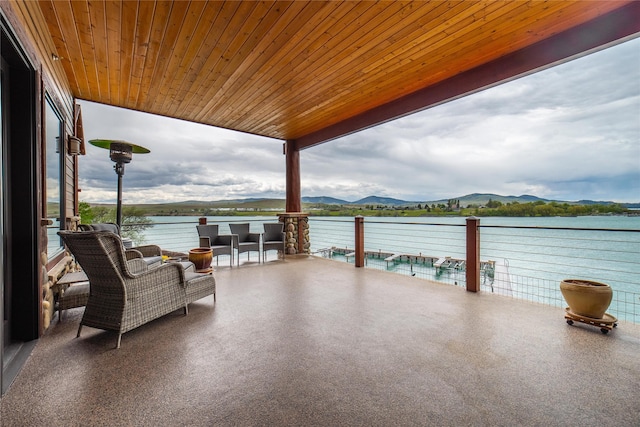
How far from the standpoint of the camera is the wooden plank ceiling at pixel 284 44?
2416 mm

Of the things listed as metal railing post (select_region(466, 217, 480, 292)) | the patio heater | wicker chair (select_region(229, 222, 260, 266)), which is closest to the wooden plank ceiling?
the patio heater

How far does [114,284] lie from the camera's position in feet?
7.31

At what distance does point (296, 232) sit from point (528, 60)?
5.31 metres

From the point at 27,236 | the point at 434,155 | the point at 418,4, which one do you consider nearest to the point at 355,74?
the point at 418,4

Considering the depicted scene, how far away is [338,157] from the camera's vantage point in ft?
45.2

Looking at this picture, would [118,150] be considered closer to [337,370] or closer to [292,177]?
[292,177]

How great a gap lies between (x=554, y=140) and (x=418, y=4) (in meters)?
12.5

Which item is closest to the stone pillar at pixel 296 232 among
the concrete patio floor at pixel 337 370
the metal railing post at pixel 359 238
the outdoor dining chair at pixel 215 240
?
the outdoor dining chair at pixel 215 240

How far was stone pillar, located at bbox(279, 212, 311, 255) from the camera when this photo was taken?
6.72 metres

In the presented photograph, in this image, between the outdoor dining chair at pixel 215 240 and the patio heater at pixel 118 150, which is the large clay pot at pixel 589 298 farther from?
the patio heater at pixel 118 150

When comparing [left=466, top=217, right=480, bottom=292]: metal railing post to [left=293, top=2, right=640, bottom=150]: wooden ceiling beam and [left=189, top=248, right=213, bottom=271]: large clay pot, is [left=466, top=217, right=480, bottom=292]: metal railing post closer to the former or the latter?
[left=293, top=2, right=640, bottom=150]: wooden ceiling beam

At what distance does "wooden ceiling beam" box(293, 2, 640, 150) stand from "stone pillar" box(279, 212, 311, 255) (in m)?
3.03

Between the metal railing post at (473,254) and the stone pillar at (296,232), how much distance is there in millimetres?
3938

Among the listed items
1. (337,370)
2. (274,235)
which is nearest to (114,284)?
(337,370)
